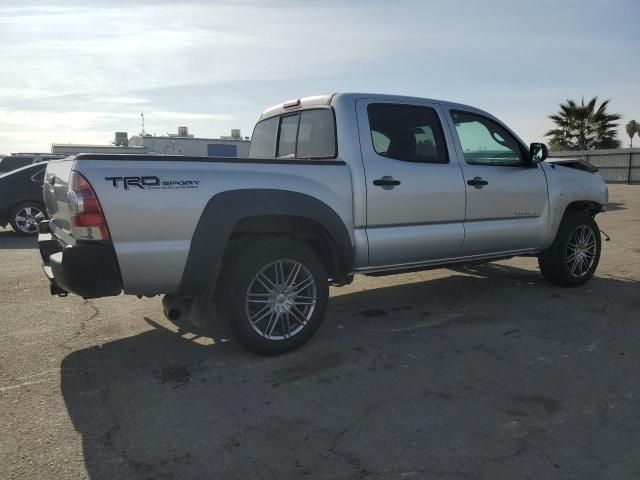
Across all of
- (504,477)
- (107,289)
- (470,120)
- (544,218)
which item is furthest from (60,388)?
(544,218)

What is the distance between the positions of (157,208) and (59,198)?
89 centimetres

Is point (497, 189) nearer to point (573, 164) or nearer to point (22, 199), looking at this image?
point (573, 164)

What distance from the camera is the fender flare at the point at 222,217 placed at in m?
3.73

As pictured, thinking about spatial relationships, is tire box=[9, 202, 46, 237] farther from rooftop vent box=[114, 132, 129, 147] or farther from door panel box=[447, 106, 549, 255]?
rooftop vent box=[114, 132, 129, 147]

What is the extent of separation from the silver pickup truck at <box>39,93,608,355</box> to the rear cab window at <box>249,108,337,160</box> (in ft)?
0.06

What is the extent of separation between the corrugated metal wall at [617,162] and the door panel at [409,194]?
2757 cm

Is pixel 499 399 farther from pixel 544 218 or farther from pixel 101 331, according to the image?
pixel 101 331

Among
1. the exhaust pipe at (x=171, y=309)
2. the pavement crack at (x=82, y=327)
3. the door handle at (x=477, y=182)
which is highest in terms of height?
the door handle at (x=477, y=182)

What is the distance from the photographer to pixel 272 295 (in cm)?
414

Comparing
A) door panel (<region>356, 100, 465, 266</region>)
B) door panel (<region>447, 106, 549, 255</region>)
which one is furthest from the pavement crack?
door panel (<region>447, 106, 549, 255</region>)

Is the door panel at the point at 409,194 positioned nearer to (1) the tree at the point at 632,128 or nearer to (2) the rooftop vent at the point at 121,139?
(2) the rooftop vent at the point at 121,139

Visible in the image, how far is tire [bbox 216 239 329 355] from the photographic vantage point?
3.96m

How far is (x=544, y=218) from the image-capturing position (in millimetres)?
5816

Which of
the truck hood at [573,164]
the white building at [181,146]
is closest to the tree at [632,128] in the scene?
the white building at [181,146]
